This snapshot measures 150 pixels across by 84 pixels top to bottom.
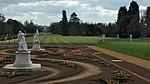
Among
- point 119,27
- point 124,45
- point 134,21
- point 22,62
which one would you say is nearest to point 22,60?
point 22,62

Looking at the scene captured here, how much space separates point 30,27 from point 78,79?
544 ft

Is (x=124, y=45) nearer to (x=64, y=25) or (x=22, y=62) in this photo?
(x=22, y=62)

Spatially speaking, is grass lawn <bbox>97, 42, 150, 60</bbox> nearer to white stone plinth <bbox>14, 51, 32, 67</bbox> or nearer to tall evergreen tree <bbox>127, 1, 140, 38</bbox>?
white stone plinth <bbox>14, 51, 32, 67</bbox>

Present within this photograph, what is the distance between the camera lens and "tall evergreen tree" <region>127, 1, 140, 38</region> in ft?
316

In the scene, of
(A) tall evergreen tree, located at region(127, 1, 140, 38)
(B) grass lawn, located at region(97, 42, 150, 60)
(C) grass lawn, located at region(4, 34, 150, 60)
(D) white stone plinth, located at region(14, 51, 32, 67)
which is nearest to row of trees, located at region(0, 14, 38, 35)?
(C) grass lawn, located at region(4, 34, 150, 60)

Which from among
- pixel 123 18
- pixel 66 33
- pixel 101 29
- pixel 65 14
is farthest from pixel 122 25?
pixel 65 14

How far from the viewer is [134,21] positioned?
319ft

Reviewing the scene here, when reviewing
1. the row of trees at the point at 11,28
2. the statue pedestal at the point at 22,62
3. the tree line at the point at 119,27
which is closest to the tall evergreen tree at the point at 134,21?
the tree line at the point at 119,27

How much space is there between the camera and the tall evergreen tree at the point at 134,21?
96306 mm

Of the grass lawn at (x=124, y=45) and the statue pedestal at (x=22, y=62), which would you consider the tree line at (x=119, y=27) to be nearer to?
the grass lawn at (x=124, y=45)

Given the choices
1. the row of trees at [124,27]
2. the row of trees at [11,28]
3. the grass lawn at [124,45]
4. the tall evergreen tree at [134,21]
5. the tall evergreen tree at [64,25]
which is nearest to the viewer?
the grass lawn at [124,45]

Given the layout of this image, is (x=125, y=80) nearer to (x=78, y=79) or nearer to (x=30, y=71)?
(x=78, y=79)

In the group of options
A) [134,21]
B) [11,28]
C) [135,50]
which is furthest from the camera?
[11,28]

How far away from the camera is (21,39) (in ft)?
76.7
